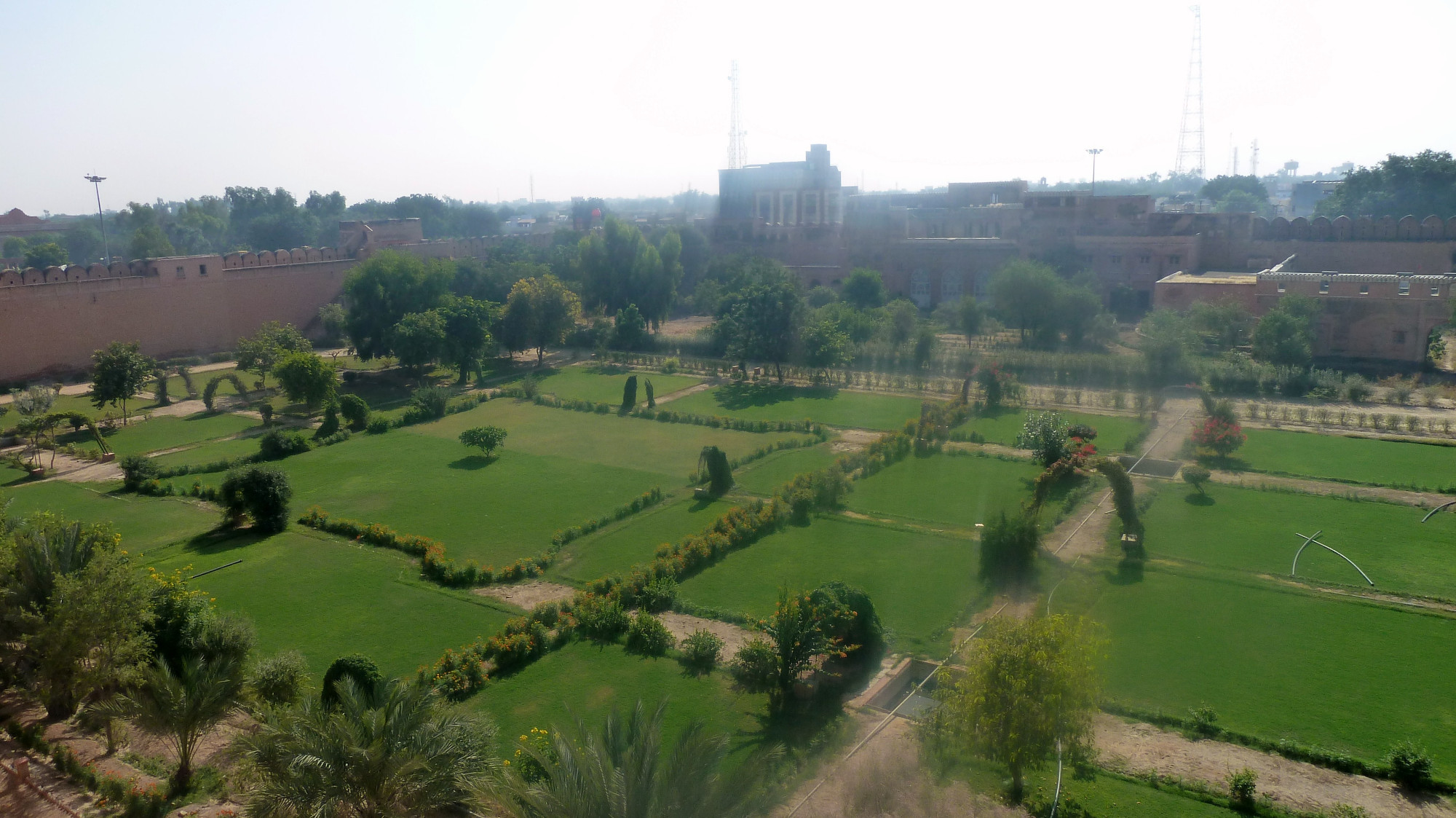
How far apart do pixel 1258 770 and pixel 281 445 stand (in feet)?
52.9

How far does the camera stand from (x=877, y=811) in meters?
6.58

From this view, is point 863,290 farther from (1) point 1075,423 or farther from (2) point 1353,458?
(2) point 1353,458

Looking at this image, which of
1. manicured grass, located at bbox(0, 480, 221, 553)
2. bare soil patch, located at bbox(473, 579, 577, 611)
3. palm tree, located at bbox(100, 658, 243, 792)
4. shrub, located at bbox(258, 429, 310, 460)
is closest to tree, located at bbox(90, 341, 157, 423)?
manicured grass, located at bbox(0, 480, 221, 553)

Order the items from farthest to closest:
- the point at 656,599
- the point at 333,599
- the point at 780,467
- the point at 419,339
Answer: the point at 419,339 < the point at 780,467 < the point at 333,599 < the point at 656,599

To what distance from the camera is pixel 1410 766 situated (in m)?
6.81

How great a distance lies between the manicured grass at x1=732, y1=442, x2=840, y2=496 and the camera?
1492 centimetres

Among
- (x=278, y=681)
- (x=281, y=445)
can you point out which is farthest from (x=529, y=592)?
(x=281, y=445)

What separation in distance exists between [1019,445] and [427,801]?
466 inches

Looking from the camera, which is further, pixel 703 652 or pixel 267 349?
pixel 267 349

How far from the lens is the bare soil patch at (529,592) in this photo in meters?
10.7

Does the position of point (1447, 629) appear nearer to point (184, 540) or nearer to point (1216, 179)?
point (184, 540)

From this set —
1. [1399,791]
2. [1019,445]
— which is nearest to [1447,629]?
[1399,791]

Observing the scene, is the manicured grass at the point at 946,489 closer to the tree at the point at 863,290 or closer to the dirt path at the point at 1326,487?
the dirt path at the point at 1326,487

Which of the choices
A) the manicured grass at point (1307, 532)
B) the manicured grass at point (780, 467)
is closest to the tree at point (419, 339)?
the manicured grass at point (780, 467)
